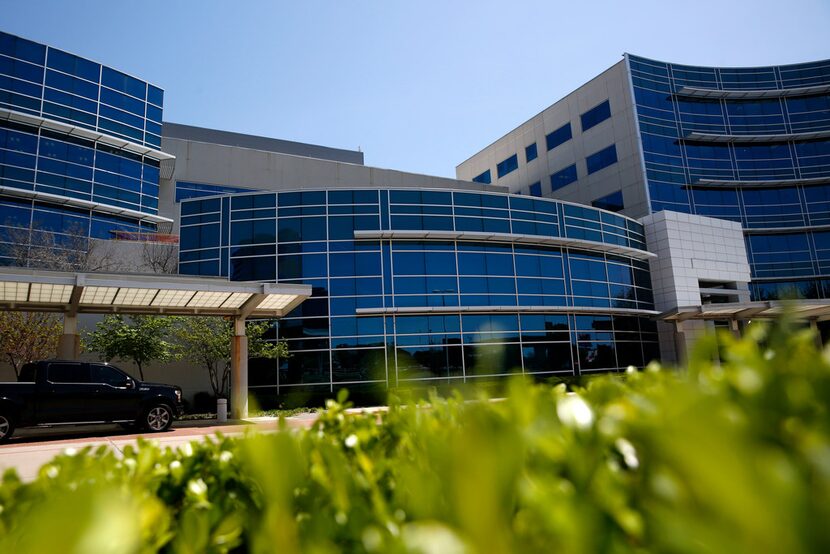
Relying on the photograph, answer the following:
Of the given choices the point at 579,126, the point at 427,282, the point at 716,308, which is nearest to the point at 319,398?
the point at 427,282

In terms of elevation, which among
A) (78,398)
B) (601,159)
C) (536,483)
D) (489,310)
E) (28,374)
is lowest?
(78,398)

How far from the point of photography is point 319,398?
84.1ft

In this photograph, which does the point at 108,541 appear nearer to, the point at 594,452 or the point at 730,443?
the point at 730,443

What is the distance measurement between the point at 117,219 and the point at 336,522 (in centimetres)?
4406

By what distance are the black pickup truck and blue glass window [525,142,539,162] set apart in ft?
141

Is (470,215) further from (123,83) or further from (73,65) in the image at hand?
(73,65)

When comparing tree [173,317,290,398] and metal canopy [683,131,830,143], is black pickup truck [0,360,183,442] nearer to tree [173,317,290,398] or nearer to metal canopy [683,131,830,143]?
tree [173,317,290,398]

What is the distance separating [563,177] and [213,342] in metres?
34.9

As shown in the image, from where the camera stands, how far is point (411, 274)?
29234 millimetres

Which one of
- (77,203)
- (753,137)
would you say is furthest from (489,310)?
(753,137)

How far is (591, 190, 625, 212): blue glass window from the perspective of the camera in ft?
138

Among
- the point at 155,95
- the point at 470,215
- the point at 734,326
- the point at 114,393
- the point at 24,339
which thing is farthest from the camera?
the point at 155,95

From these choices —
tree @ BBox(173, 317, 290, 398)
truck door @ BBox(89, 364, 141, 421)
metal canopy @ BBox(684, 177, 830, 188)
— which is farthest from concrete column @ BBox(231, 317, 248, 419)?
metal canopy @ BBox(684, 177, 830, 188)

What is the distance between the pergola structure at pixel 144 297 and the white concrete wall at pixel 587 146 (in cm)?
3178
